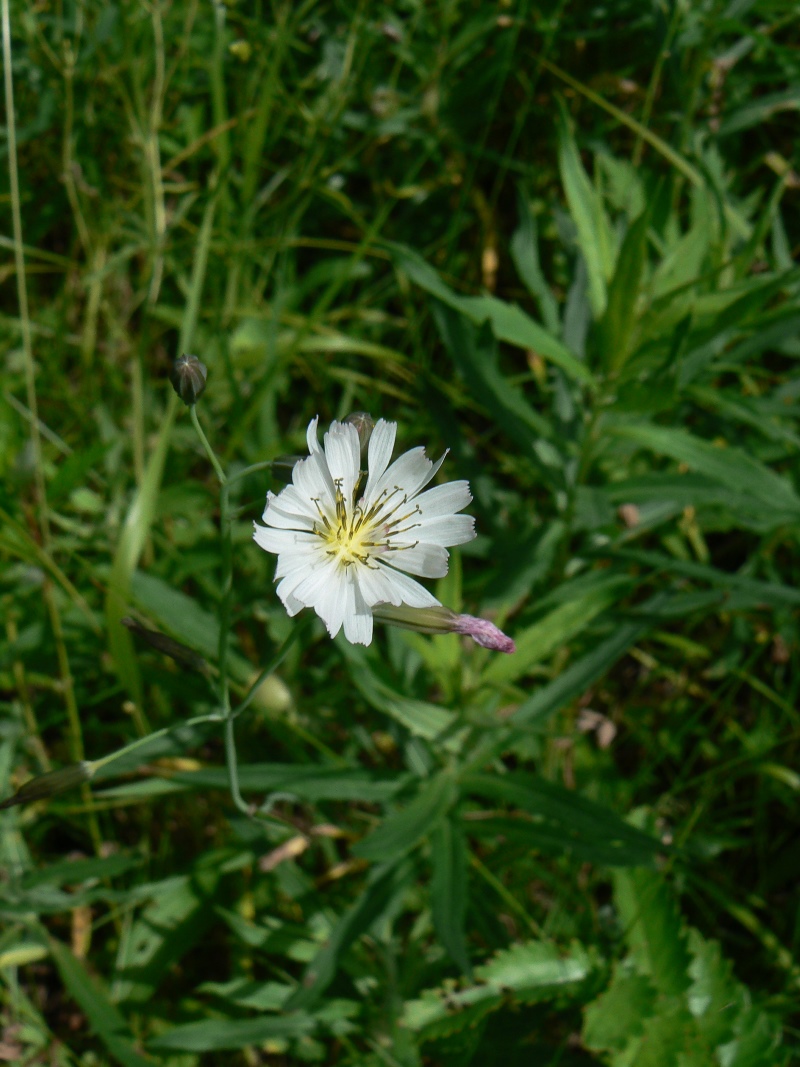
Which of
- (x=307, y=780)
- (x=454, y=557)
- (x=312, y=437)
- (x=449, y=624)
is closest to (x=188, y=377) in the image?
(x=312, y=437)

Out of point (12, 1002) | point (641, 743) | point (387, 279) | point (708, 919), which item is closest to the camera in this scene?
point (12, 1002)

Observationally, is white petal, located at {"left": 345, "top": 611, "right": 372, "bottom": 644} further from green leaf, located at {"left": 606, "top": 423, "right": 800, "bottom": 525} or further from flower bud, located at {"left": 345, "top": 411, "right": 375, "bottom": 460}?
green leaf, located at {"left": 606, "top": 423, "right": 800, "bottom": 525}

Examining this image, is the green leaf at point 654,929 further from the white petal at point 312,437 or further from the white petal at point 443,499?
the white petal at point 312,437

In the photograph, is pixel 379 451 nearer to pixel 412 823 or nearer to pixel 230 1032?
pixel 412 823

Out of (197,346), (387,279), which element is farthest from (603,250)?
(197,346)

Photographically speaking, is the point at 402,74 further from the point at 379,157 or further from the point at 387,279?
the point at 387,279

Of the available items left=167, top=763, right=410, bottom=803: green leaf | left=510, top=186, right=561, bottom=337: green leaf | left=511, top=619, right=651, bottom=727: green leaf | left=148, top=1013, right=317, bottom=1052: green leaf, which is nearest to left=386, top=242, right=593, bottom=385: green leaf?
left=510, top=186, right=561, bottom=337: green leaf
